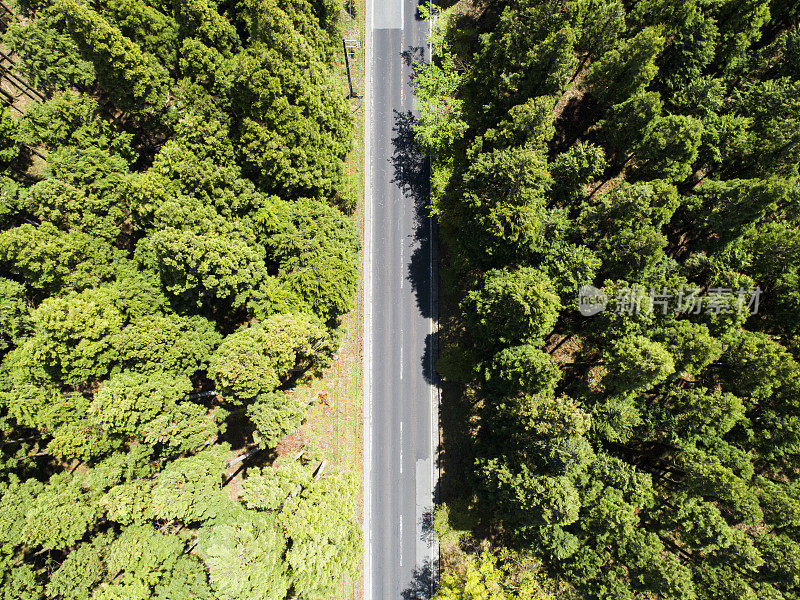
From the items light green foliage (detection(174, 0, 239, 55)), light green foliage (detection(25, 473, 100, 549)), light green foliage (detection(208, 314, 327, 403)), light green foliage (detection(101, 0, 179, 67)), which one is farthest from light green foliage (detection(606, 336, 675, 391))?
light green foliage (detection(101, 0, 179, 67))

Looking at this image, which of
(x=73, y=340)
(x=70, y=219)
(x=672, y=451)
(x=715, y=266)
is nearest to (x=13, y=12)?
(x=70, y=219)

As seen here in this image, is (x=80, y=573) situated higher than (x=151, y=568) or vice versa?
(x=151, y=568)

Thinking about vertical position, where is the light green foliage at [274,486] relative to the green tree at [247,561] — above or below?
above

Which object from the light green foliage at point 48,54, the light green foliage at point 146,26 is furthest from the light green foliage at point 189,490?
the light green foliage at point 48,54

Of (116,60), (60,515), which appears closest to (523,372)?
(60,515)

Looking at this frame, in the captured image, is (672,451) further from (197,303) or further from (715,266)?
(197,303)

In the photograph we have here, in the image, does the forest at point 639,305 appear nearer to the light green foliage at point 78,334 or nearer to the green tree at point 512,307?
the green tree at point 512,307

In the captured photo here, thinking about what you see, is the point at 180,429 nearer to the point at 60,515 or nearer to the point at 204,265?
the point at 60,515
